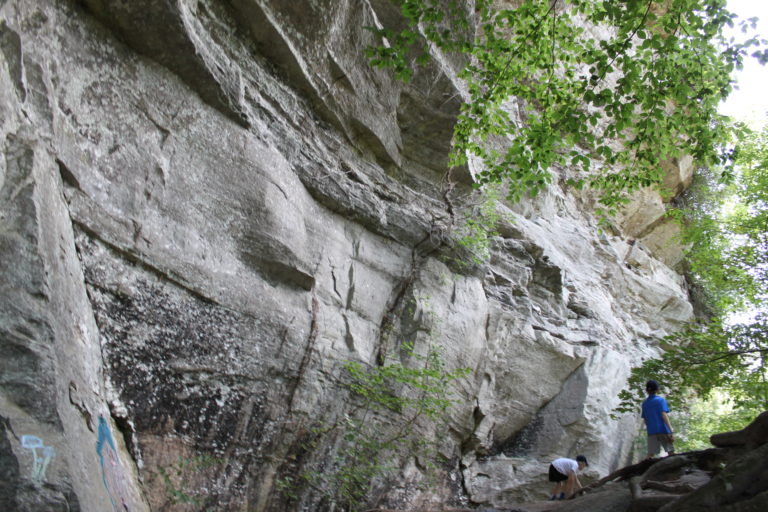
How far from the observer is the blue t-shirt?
349 inches

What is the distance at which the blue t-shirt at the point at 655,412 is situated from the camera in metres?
8.86

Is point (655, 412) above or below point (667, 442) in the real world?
above

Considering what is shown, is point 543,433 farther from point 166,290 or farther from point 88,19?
point 88,19

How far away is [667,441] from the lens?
8.92 meters

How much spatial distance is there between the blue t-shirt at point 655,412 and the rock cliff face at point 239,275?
7.51 feet

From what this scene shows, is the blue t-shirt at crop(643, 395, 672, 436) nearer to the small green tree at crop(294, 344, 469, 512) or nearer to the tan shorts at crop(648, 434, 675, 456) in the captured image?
the tan shorts at crop(648, 434, 675, 456)

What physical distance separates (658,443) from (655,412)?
52 cm

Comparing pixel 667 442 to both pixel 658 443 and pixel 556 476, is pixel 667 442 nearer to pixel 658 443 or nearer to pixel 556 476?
pixel 658 443

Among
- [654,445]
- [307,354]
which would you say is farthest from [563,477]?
[307,354]

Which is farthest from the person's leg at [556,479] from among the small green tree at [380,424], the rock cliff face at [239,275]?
the small green tree at [380,424]

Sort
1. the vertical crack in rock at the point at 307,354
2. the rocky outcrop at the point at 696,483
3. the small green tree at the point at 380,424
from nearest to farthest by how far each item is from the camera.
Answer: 1. the rocky outcrop at the point at 696,483
2. the vertical crack in rock at the point at 307,354
3. the small green tree at the point at 380,424

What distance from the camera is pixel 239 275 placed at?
7.48m

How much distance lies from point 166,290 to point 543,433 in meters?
7.83

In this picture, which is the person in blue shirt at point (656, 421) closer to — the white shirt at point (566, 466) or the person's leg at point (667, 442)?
the person's leg at point (667, 442)
